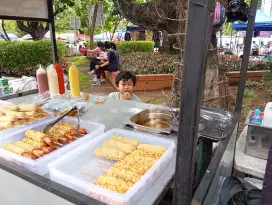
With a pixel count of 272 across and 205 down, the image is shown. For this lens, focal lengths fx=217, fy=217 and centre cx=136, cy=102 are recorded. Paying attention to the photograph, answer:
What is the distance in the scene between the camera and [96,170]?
1.19 m

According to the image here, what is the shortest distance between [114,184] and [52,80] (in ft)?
5.80

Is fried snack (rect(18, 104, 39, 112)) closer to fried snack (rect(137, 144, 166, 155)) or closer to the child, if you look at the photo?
fried snack (rect(137, 144, 166, 155))

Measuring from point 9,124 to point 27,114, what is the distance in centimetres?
22

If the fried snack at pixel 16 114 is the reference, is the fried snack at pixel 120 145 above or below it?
below

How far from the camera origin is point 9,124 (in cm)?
157

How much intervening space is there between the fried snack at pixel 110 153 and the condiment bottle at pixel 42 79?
5.21ft

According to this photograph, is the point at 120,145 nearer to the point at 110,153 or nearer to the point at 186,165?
the point at 110,153

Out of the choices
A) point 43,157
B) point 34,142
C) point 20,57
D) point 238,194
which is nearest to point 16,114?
point 34,142

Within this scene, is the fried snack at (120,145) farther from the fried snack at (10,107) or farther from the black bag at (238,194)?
the fried snack at (10,107)

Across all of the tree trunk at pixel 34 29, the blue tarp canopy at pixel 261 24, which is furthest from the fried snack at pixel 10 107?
the tree trunk at pixel 34 29

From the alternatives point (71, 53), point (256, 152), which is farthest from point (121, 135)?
point (71, 53)

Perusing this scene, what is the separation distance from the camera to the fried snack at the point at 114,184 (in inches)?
37.7

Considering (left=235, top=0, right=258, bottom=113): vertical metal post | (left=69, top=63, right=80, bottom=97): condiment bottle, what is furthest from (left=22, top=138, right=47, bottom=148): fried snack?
(left=235, top=0, right=258, bottom=113): vertical metal post

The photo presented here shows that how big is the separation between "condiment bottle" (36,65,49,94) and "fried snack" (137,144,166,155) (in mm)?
1696
